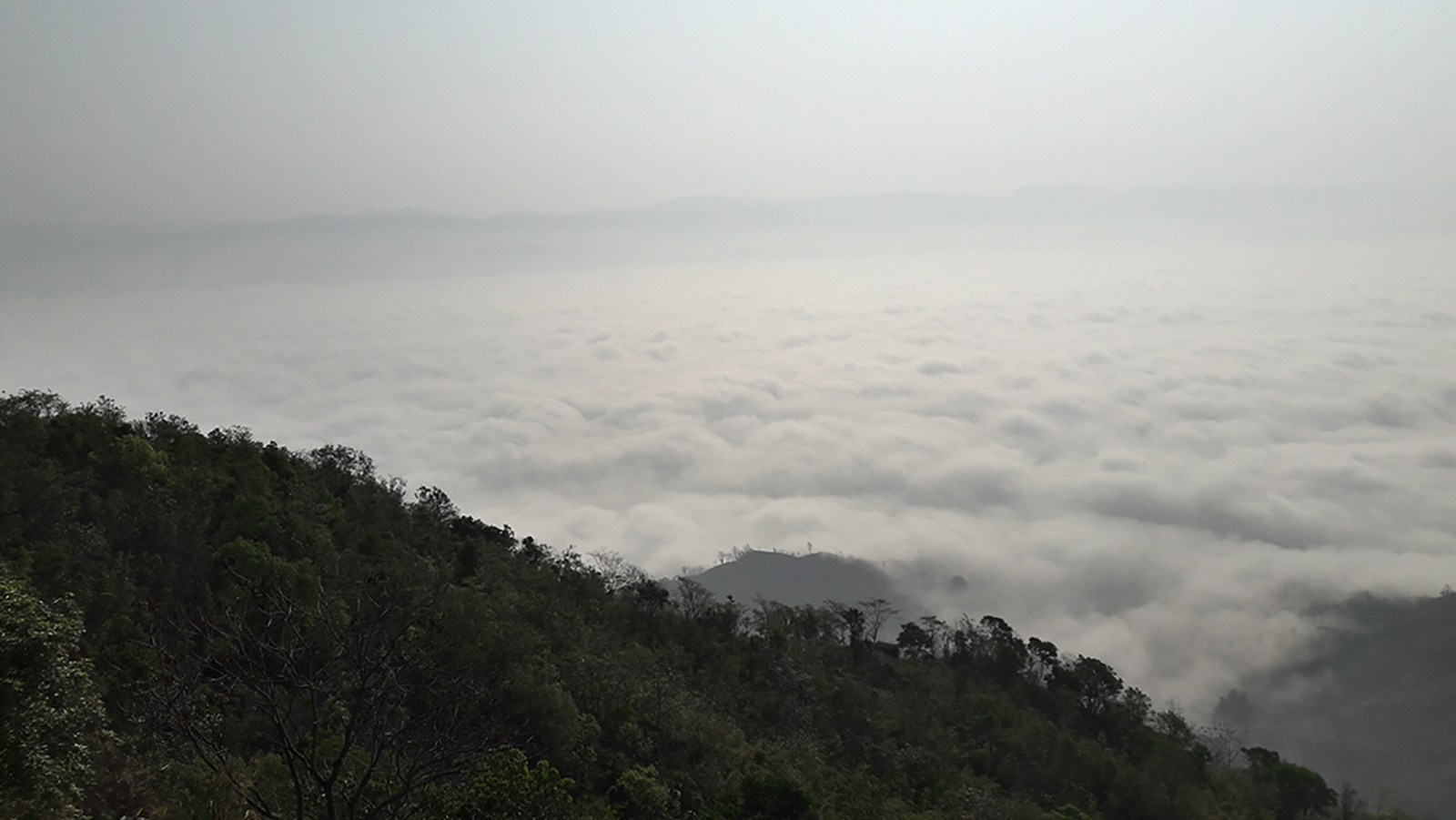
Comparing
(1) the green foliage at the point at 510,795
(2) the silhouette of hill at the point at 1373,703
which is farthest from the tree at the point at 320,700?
(2) the silhouette of hill at the point at 1373,703

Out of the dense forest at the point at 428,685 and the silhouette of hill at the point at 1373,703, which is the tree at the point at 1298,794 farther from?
the silhouette of hill at the point at 1373,703

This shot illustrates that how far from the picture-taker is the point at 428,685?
18.6m

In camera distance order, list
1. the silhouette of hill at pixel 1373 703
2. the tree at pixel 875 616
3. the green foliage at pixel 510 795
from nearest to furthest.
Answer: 1. the green foliage at pixel 510 795
2. the tree at pixel 875 616
3. the silhouette of hill at pixel 1373 703

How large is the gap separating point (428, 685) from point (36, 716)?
7.36 meters

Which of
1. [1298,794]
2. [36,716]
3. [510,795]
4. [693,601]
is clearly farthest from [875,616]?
[36,716]

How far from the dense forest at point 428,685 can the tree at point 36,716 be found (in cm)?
5

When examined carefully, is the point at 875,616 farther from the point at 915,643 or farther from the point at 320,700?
the point at 320,700

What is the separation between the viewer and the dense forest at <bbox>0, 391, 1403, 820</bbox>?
17.5 m

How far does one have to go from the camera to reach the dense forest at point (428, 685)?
1752 cm

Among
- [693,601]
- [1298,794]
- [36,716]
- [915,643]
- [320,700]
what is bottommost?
[1298,794]

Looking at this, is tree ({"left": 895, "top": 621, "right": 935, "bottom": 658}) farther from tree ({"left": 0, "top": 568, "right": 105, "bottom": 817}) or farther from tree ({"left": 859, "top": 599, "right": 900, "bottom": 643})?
tree ({"left": 0, "top": 568, "right": 105, "bottom": 817})

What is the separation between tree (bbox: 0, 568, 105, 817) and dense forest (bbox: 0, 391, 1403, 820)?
55 mm

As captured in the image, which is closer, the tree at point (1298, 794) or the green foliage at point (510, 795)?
the green foliage at point (510, 795)

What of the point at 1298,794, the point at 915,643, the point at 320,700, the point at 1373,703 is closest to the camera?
Answer: the point at 320,700
